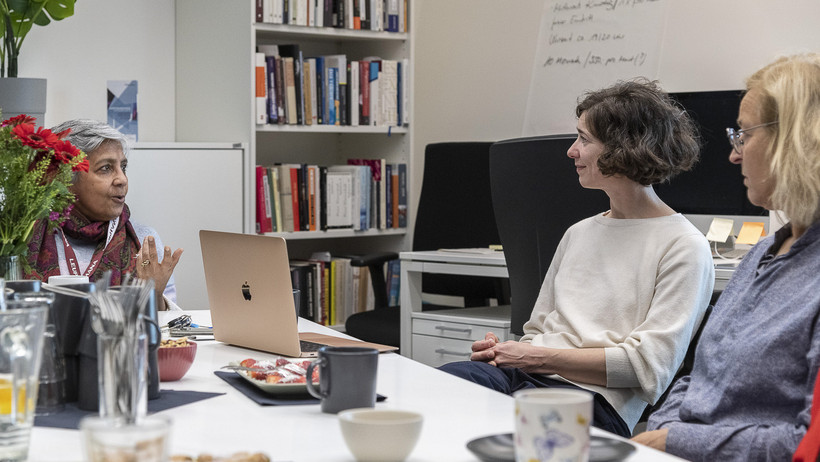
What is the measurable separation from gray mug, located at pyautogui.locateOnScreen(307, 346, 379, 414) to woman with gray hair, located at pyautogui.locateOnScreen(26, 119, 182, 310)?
136cm

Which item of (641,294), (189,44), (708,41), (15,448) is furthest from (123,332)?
(189,44)

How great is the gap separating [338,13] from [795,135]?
2.76 metres

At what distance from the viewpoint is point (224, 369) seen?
5.15 feet

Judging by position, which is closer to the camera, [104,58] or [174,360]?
[174,360]

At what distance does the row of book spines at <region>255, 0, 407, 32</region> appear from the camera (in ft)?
12.3

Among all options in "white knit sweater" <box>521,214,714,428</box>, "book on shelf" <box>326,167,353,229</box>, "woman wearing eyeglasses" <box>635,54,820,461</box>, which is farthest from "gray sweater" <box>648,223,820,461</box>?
"book on shelf" <box>326,167,353,229</box>

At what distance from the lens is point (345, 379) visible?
1.25 m

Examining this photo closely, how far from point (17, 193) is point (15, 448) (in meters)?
0.66

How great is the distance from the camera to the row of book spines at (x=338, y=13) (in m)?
3.76

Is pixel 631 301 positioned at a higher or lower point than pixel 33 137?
lower

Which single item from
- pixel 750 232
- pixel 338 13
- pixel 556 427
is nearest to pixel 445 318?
pixel 750 232

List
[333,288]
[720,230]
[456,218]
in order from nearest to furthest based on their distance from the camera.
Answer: [720,230]
[456,218]
[333,288]

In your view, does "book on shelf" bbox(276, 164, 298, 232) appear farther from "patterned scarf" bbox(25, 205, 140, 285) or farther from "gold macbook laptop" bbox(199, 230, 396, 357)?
"gold macbook laptop" bbox(199, 230, 396, 357)

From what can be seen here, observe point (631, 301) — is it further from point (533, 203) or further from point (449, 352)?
point (449, 352)
